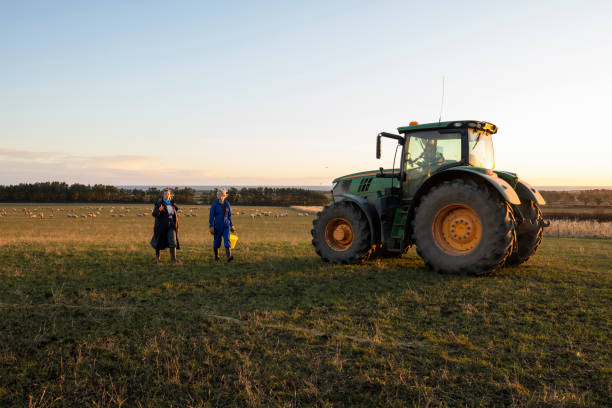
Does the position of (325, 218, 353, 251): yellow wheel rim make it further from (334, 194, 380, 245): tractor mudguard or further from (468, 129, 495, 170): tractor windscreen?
(468, 129, 495, 170): tractor windscreen

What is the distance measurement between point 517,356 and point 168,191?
29.6 feet

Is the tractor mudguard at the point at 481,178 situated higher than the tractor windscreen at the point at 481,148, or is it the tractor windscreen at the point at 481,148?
the tractor windscreen at the point at 481,148

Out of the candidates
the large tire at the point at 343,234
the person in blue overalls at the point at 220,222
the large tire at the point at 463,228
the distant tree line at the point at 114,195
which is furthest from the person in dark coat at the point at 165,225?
the distant tree line at the point at 114,195

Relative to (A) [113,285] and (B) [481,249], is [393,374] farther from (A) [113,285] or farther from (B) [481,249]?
(A) [113,285]

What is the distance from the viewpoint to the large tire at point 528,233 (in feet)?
28.5

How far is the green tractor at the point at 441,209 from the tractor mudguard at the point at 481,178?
2 centimetres

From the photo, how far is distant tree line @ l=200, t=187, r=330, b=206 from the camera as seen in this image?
263 ft

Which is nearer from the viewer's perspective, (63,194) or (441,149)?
(441,149)

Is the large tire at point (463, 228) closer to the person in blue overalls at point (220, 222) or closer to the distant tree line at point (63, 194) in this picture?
the person in blue overalls at point (220, 222)

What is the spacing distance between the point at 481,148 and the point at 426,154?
1.20m

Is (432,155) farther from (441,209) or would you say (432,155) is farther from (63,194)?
(63,194)

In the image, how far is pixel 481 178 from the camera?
7.77 m

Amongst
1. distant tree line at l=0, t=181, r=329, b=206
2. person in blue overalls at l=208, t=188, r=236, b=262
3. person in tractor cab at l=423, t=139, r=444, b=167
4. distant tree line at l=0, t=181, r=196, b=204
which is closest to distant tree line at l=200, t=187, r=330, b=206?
distant tree line at l=0, t=181, r=329, b=206

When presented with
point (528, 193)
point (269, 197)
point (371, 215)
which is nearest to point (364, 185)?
point (371, 215)
